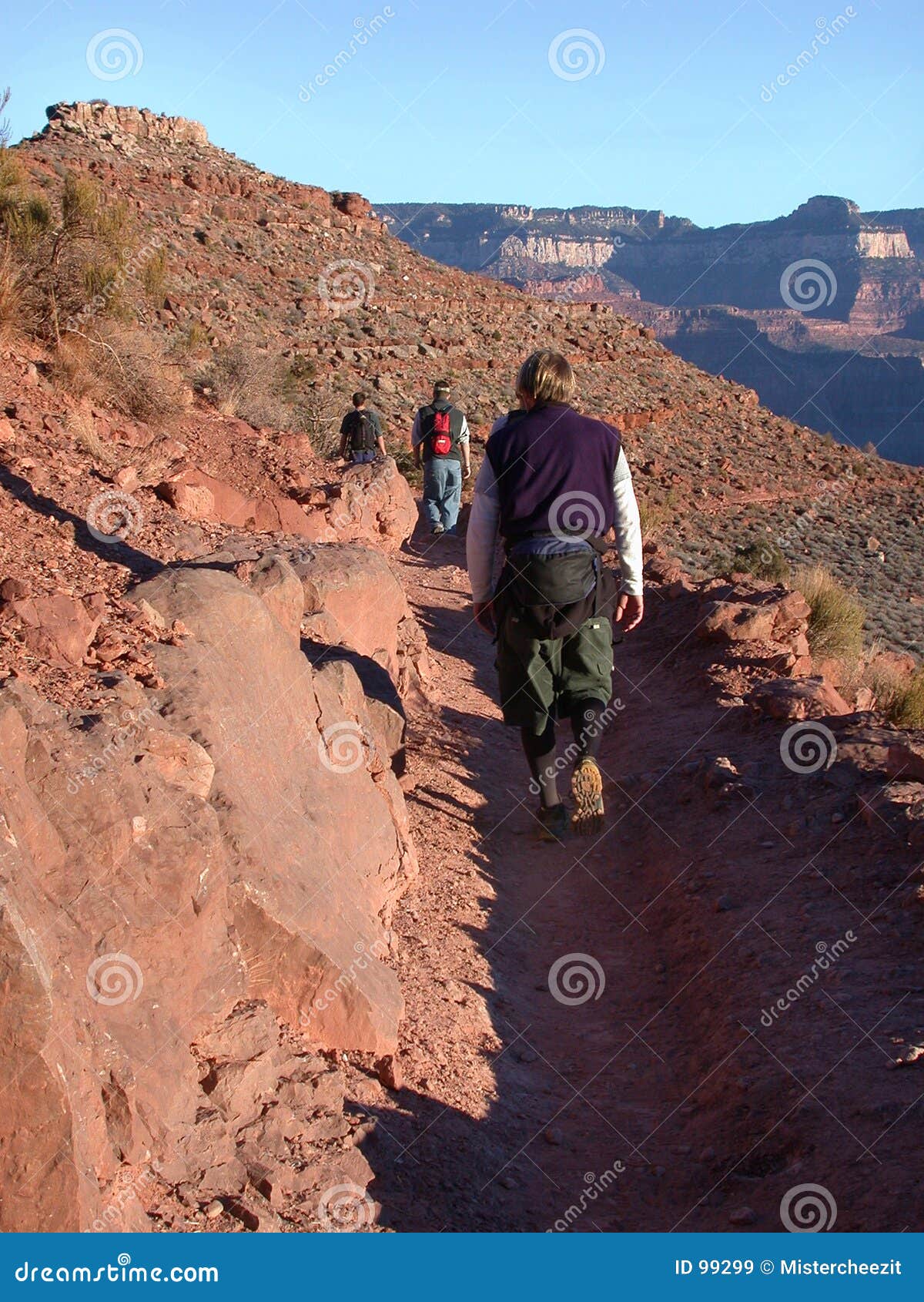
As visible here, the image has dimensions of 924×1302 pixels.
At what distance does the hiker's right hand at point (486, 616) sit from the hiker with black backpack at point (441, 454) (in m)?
6.43

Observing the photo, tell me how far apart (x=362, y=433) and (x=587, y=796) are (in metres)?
8.15

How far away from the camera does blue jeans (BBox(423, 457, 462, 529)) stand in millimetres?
11766

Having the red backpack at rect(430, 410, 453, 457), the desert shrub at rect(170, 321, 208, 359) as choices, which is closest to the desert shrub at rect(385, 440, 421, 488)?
the desert shrub at rect(170, 321, 208, 359)

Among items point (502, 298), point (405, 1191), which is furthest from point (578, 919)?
point (502, 298)

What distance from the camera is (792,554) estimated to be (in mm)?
26453

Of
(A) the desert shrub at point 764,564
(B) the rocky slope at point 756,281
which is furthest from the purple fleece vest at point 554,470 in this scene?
(B) the rocky slope at point 756,281

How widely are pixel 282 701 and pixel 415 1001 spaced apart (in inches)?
48.9

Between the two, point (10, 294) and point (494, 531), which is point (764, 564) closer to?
point (10, 294)

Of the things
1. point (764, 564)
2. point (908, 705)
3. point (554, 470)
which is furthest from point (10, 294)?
point (764, 564)

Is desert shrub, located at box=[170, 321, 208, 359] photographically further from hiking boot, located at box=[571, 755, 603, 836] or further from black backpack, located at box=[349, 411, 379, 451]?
hiking boot, located at box=[571, 755, 603, 836]

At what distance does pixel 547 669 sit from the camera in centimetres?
496

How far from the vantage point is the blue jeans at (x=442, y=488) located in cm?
1177

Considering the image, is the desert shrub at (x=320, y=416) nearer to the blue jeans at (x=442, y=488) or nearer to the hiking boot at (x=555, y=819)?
the blue jeans at (x=442, y=488)

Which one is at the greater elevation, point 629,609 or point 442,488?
point 442,488
